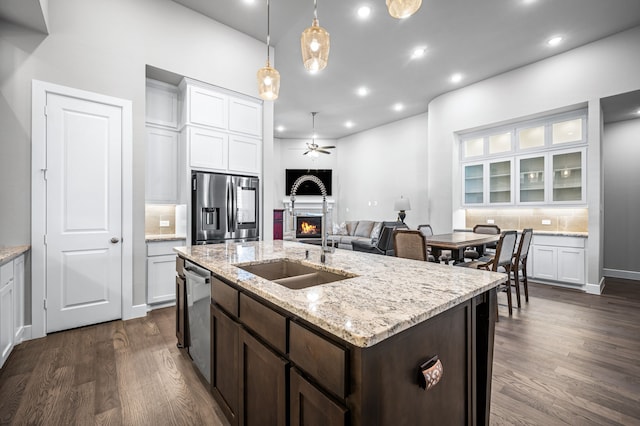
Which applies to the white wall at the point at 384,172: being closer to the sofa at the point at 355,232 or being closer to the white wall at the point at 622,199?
the sofa at the point at 355,232

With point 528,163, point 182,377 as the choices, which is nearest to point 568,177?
point 528,163

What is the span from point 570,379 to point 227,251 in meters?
2.65

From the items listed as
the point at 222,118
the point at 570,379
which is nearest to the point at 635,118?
the point at 570,379

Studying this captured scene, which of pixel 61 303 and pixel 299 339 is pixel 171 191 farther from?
pixel 299 339

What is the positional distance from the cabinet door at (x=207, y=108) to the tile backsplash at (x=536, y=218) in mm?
5002

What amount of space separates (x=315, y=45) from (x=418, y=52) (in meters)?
3.26

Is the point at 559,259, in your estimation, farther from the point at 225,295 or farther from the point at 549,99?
the point at 225,295

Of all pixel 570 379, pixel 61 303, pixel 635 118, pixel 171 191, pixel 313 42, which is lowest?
pixel 570 379

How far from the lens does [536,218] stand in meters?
5.03

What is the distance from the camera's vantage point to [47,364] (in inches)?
84.3

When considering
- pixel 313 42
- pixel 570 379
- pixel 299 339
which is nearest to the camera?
pixel 299 339

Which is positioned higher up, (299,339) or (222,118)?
(222,118)

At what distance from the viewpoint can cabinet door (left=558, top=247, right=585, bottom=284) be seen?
165 inches

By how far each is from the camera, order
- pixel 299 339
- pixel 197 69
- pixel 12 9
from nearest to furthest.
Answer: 1. pixel 299 339
2. pixel 12 9
3. pixel 197 69
